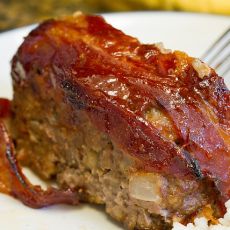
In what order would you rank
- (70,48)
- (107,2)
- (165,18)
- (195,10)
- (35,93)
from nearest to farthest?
(70,48)
(35,93)
(165,18)
(195,10)
(107,2)

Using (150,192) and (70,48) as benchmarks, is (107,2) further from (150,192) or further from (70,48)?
(150,192)

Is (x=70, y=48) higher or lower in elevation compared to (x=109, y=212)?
higher

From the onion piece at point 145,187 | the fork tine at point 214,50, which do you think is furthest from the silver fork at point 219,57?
the onion piece at point 145,187

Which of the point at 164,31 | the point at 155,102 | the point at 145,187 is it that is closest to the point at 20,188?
the point at 145,187

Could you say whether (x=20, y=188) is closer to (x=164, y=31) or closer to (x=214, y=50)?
(x=214, y=50)

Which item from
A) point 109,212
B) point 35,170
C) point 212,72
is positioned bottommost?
point 35,170

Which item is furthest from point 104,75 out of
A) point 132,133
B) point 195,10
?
point 195,10
